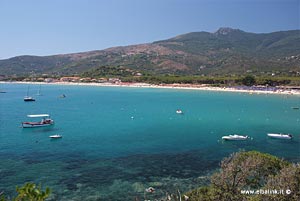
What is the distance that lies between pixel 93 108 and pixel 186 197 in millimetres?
77193

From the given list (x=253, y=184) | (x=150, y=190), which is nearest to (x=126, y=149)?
(x=150, y=190)

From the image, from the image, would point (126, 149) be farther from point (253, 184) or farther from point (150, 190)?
point (253, 184)

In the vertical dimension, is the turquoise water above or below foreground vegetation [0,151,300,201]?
below

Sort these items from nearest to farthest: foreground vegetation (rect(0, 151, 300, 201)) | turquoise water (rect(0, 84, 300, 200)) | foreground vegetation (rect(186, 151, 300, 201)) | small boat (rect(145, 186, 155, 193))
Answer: foreground vegetation (rect(0, 151, 300, 201)) < foreground vegetation (rect(186, 151, 300, 201)) < small boat (rect(145, 186, 155, 193)) < turquoise water (rect(0, 84, 300, 200))

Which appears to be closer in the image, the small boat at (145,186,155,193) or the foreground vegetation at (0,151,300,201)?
the foreground vegetation at (0,151,300,201)

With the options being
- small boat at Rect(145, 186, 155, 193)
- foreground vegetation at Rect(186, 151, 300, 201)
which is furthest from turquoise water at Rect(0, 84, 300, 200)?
foreground vegetation at Rect(186, 151, 300, 201)

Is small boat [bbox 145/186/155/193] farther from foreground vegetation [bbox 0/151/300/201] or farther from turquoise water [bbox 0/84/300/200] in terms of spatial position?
foreground vegetation [bbox 0/151/300/201]

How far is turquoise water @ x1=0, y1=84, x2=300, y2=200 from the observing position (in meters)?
29.5

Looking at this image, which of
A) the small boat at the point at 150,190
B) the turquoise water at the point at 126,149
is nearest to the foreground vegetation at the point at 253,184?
the small boat at the point at 150,190

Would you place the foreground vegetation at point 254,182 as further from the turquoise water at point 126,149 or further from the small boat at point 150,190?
the turquoise water at point 126,149

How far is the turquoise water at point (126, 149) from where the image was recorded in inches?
1161

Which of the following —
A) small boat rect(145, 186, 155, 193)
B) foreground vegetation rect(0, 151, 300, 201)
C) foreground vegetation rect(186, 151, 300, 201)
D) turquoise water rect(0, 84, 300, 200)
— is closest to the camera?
foreground vegetation rect(0, 151, 300, 201)

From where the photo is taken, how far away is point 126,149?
4347 cm

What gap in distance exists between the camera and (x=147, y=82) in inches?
7387
